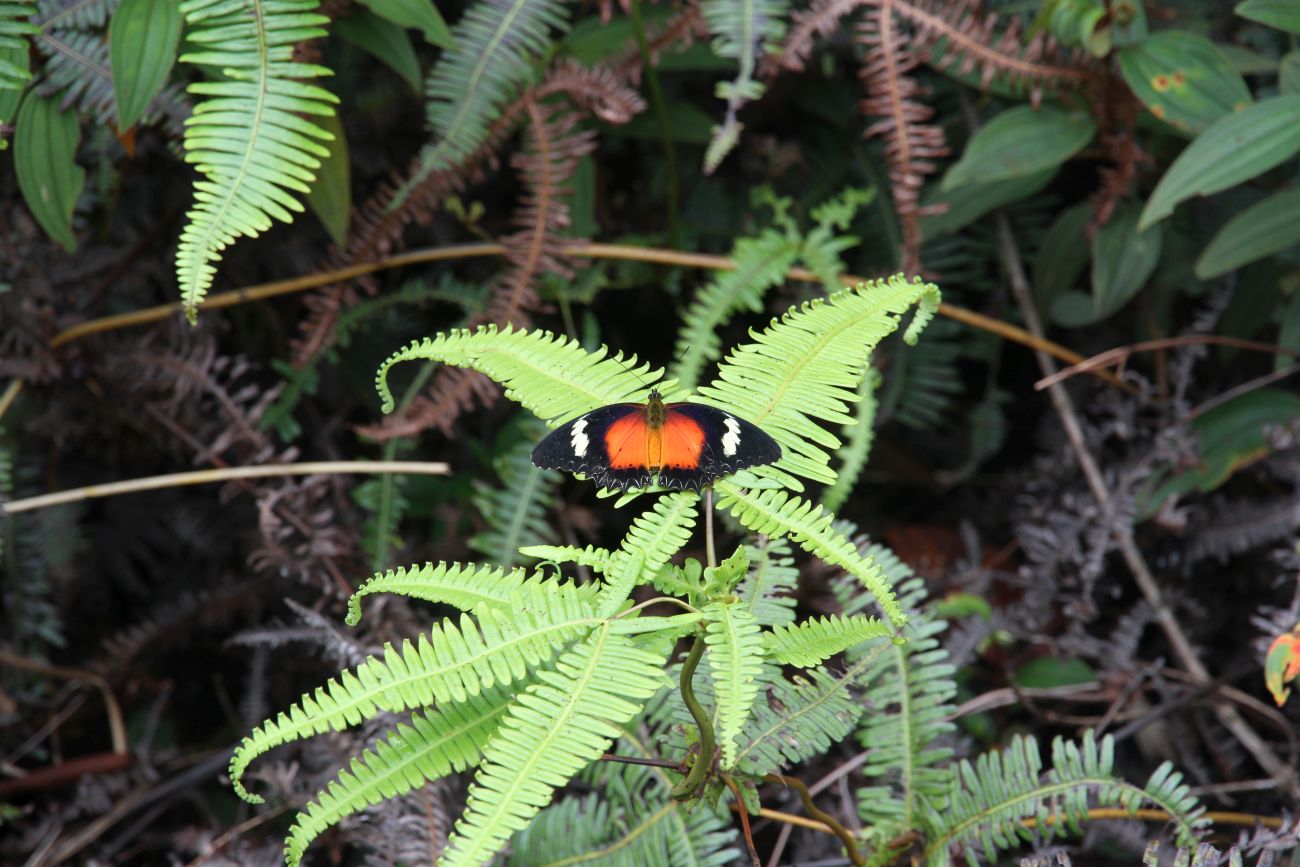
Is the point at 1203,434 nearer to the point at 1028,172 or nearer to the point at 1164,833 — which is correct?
the point at 1028,172

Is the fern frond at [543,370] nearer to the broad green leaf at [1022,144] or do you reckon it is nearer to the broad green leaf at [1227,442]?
the broad green leaf at [1022,144]

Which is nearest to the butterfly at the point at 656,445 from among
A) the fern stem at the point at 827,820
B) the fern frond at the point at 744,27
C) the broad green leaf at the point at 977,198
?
the fern stem at the point at 827,820

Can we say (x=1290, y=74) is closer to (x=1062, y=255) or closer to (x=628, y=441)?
(x=1062, y=255)

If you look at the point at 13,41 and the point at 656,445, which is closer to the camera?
the point at 656,445

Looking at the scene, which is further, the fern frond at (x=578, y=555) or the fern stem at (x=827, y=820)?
the fern stem at (x=827, y=820)

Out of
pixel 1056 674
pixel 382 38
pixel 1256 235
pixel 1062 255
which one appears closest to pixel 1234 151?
pixel 1256 235

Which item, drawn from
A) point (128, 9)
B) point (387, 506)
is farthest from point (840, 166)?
point (128, 9)
